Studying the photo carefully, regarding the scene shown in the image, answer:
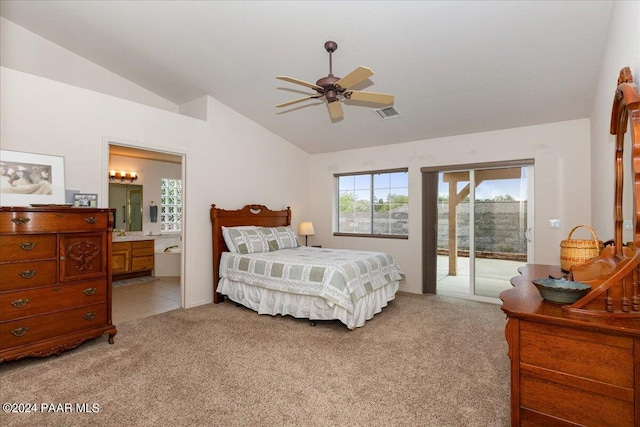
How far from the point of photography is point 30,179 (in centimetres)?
293

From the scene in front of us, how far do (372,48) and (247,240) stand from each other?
9.47ft

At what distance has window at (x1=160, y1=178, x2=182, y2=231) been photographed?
261 inches

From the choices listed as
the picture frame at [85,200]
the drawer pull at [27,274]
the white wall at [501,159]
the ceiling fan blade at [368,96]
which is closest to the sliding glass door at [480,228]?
the white wall at [501,159]

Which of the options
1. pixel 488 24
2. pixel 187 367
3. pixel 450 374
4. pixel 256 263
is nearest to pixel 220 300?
pixel 256 263

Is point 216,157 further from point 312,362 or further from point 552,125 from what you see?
point 552,125

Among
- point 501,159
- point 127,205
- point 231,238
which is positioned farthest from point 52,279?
point 501,159

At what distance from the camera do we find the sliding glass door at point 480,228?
4406 mm

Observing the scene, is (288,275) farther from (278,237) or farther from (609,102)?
(609,102)

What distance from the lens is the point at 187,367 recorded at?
255cm

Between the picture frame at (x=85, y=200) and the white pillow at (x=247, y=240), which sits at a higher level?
the picture frame at (x=85, y=200)

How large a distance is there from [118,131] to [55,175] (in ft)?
2.69

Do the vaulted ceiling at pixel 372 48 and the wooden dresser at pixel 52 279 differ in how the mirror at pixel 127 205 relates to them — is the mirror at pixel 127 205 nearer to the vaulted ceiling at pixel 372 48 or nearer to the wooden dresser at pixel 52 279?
the vaulted ceiling at pixel 372 48

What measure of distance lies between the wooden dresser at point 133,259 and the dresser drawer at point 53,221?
10.1 feet

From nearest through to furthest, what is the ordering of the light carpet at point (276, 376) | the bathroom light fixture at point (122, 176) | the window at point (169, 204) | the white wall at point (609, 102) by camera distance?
the white wall at point (609, 102)
the light carpet at point (276, 376)
the bathroom light fixture at point (122, 176)
the window at point (169, 204)
